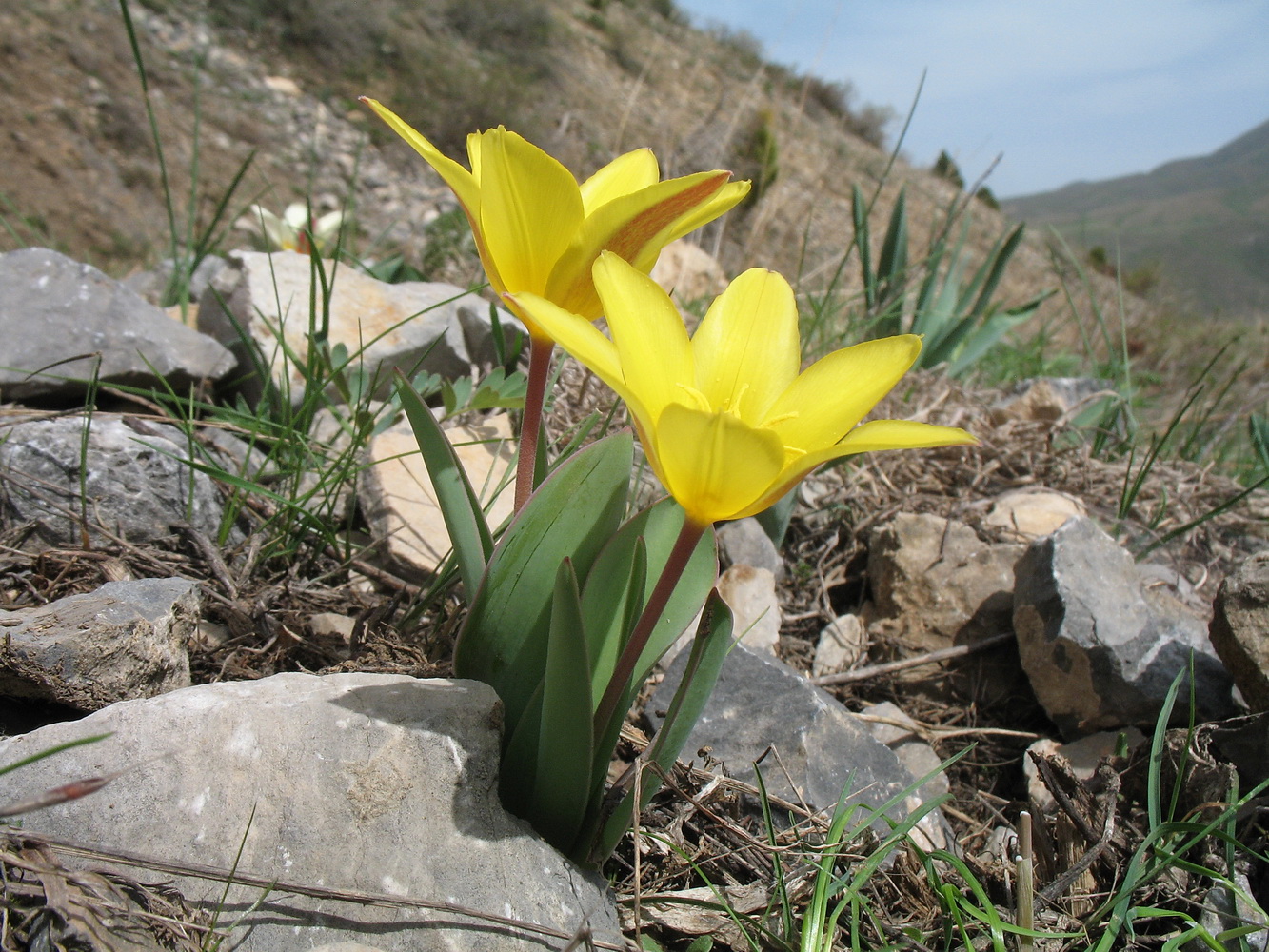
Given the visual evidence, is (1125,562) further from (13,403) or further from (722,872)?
(13,403)

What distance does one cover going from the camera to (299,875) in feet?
2.92

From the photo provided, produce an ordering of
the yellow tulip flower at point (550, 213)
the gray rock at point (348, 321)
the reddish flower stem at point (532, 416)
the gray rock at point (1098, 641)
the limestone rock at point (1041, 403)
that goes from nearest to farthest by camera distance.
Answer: the yellow tulip flower at point (550, 213)
the reddish flower stem at point (532, 416)
the gray rock at point (1098, 641)
the gray rock at point (348, 321)
the limestone rock at point (1041, 403)

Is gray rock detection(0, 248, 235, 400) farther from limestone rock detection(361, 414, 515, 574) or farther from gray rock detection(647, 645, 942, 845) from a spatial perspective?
gray rock detection(647, 645, 942, 845)

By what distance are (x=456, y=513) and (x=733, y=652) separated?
2.17 ft

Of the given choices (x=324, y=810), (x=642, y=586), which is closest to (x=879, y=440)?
(x=642, y=586)

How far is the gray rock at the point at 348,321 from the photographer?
2.15 m

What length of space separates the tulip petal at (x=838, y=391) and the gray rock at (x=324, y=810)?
524 mm

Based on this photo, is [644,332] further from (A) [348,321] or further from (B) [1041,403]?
(B) [1041,403]

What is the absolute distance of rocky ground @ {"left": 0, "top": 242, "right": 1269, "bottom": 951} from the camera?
2.96 feet

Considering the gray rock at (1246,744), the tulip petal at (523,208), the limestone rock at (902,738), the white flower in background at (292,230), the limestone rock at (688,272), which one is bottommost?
the limestone rock at (902,738)

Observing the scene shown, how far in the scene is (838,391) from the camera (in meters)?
0.89

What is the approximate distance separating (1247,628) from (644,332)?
1.29 meters

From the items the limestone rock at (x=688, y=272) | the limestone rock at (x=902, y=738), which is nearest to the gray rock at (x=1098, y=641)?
the limestone rock at (x=902, y=738)

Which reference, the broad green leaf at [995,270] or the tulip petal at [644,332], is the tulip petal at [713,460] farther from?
the broad green leaf at [995,270]
